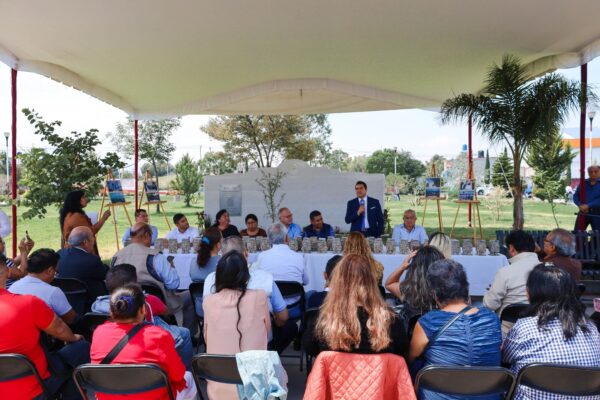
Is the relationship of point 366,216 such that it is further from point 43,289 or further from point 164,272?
point 43,289

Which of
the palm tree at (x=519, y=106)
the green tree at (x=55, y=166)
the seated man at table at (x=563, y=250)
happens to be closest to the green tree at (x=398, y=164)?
the palm tree at (x=519, y=106)

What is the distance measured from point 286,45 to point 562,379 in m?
5.59

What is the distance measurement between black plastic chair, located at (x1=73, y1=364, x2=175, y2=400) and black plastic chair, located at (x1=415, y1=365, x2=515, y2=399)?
1054 millimetres

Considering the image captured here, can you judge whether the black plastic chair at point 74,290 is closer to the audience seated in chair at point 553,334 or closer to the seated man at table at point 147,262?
the seated man at table at point 147,262

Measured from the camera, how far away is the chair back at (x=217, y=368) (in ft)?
7.21

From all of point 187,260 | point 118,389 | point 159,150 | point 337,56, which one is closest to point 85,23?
point 187,260

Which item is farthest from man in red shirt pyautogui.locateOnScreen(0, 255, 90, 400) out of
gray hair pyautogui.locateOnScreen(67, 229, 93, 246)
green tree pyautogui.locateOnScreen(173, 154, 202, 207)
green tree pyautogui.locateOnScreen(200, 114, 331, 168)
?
green tree pyautogui.locateOnScreen(173, 154, 202, 207)

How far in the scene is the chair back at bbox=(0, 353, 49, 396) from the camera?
7.32 ft

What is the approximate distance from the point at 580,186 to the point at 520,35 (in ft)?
7.26

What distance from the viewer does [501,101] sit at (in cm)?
713

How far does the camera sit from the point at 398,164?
44.4 m

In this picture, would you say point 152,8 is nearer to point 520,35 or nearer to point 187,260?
point 187,260

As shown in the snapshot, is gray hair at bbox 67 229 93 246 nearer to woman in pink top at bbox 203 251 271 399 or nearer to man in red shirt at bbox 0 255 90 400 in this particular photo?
man in red shirt at bbox 0 255 90 400

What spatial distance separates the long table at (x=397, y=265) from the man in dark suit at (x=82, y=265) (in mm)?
1170
